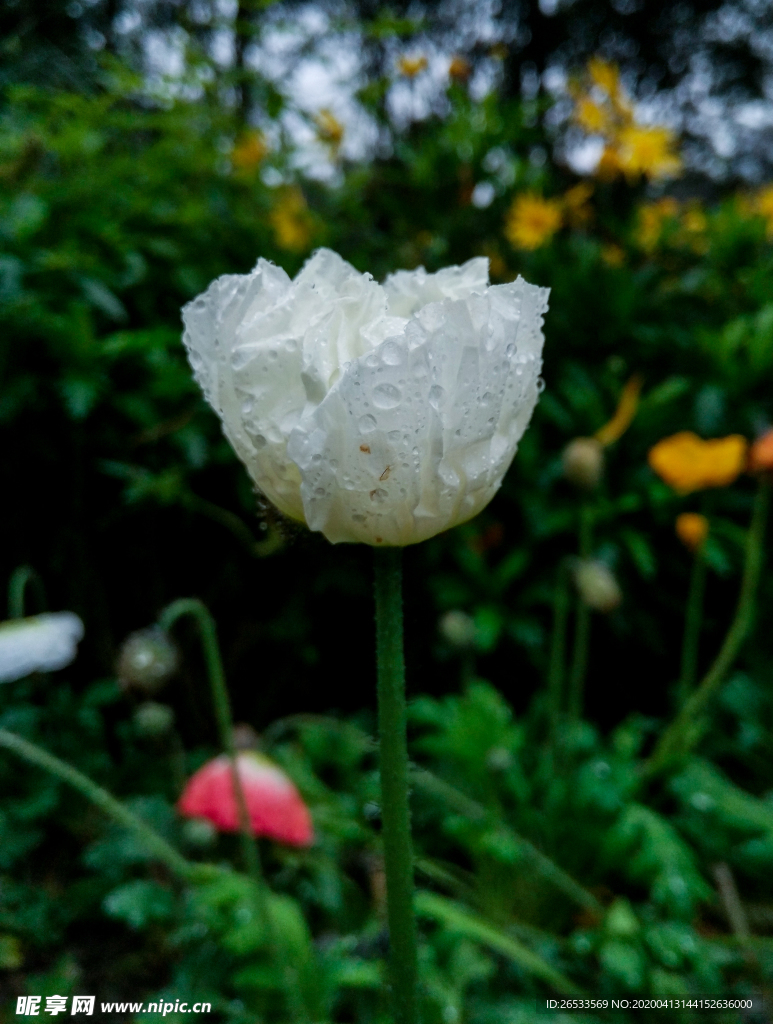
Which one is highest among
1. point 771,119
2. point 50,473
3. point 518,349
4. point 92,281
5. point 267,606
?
point 771,119

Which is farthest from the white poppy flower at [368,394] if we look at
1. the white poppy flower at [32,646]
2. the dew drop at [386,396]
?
the white poppy flower at [32,646]

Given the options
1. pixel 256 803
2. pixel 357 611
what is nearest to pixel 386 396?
pixel 256 803

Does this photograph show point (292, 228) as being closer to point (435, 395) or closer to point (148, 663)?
point (148, 663)

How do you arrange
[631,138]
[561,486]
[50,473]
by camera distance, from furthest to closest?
[631,138]
[561,486]
[50,473]

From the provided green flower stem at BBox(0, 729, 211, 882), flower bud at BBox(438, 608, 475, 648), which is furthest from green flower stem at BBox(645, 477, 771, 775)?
green flower stem at BBox(0, 729, 211, 882)

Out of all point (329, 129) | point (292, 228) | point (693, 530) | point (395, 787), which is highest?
point (329, 129)

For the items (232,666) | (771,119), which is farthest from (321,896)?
(771,119)

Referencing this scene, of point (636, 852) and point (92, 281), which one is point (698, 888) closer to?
point (636, 852)
